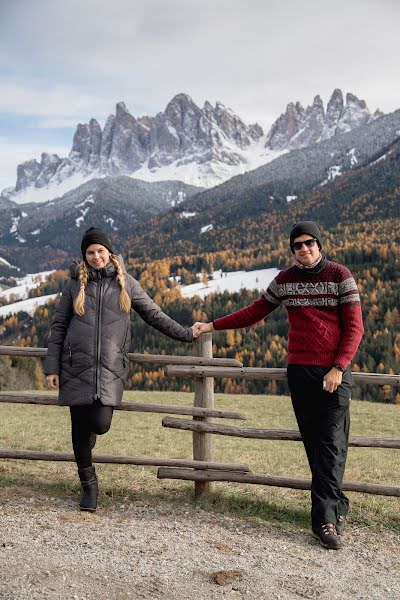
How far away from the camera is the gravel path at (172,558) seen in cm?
506

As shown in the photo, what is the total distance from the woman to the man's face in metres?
1.91

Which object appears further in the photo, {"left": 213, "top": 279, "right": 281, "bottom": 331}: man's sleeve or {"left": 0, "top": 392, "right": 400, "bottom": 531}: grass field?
{"left": 0, "top": 392, "right": 400, "bottom": 531}: grass field

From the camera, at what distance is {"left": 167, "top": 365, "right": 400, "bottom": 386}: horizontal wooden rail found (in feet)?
23.4

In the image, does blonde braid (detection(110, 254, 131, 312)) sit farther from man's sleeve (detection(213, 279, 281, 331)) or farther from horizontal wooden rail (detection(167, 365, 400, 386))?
horizontal wooden rail (detection(167, 365, 400, 386))

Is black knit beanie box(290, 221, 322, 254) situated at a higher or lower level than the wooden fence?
higher

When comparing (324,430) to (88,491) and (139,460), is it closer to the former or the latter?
(139,460)

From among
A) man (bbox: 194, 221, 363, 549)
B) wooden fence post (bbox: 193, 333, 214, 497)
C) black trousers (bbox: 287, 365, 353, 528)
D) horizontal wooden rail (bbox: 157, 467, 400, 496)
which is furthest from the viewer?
wooden fence post (bbox: 193, 333, 214, 497)

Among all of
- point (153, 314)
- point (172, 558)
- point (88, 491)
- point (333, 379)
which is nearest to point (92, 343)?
point (153, 314)

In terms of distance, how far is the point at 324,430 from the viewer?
249 inches

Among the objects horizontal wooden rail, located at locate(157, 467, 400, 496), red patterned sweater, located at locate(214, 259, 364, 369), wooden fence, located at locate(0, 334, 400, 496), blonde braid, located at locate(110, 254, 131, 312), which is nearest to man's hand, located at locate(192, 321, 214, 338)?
wooden fence, located at locate(0, 334, 400, 496)

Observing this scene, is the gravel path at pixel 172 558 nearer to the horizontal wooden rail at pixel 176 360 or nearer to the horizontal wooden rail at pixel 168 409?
the horizontal wooden rail at pixel 168 409

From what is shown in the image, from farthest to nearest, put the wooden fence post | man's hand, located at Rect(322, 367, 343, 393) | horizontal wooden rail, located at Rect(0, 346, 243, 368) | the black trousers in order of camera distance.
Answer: the wooden fence post, horizontal wooden rail, located at Rect(0, 346, 243, 368), the black trousers, man's hand, located at Rect(322, 367, 343, 393)

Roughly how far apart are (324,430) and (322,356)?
2.67 ft

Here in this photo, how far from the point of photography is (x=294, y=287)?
21.1 feet
